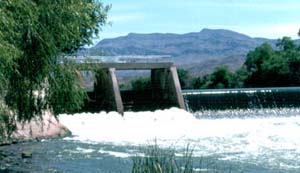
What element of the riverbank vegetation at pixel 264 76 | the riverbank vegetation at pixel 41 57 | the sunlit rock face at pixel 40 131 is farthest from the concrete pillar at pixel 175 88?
the riverbank vegetation at pixel 264 76

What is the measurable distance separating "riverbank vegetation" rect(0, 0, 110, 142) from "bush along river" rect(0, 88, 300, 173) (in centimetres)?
230

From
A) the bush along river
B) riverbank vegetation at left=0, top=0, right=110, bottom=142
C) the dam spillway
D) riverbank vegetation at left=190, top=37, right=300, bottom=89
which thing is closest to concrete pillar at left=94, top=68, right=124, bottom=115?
the dam spillway

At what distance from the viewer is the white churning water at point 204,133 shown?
1555 cm

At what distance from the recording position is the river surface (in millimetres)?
13617

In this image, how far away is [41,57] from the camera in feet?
32.8

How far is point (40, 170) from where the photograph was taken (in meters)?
12.9

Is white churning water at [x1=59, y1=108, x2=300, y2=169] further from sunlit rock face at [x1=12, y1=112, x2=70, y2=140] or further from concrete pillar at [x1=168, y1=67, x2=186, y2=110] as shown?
concrete pillar at [x1=168, y1=67, x2=186, y2=110]

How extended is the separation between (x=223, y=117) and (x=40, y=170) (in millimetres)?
14742

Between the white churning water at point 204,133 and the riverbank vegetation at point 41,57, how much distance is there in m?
3.50

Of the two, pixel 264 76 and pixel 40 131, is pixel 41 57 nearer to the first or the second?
pixel 40 131

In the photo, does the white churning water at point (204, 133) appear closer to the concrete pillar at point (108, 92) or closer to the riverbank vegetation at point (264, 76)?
the concrete pillar at point (108, 92)

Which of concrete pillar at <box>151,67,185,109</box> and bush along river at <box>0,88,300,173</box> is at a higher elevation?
concrete pillar at <box>151,67,185,109</box>

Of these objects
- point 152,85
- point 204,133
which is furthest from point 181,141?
point 152,85

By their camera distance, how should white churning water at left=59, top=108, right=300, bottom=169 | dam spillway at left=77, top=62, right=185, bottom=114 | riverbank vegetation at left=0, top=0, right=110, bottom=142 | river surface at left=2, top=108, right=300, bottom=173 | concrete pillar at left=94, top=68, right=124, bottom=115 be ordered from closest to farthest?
1. riverbank vegetation at left=0, top=0, right=110, bottom=142
2. river surface at left=2, top=108, right=300, bottom=173
3. white churning water at left=59, top=108, right=300, bottom=169
4. concrete pillar at left=94, top=68, right=124, bottom=115
5. dam spillway at left=77, top=62, right=185, bottom=114
